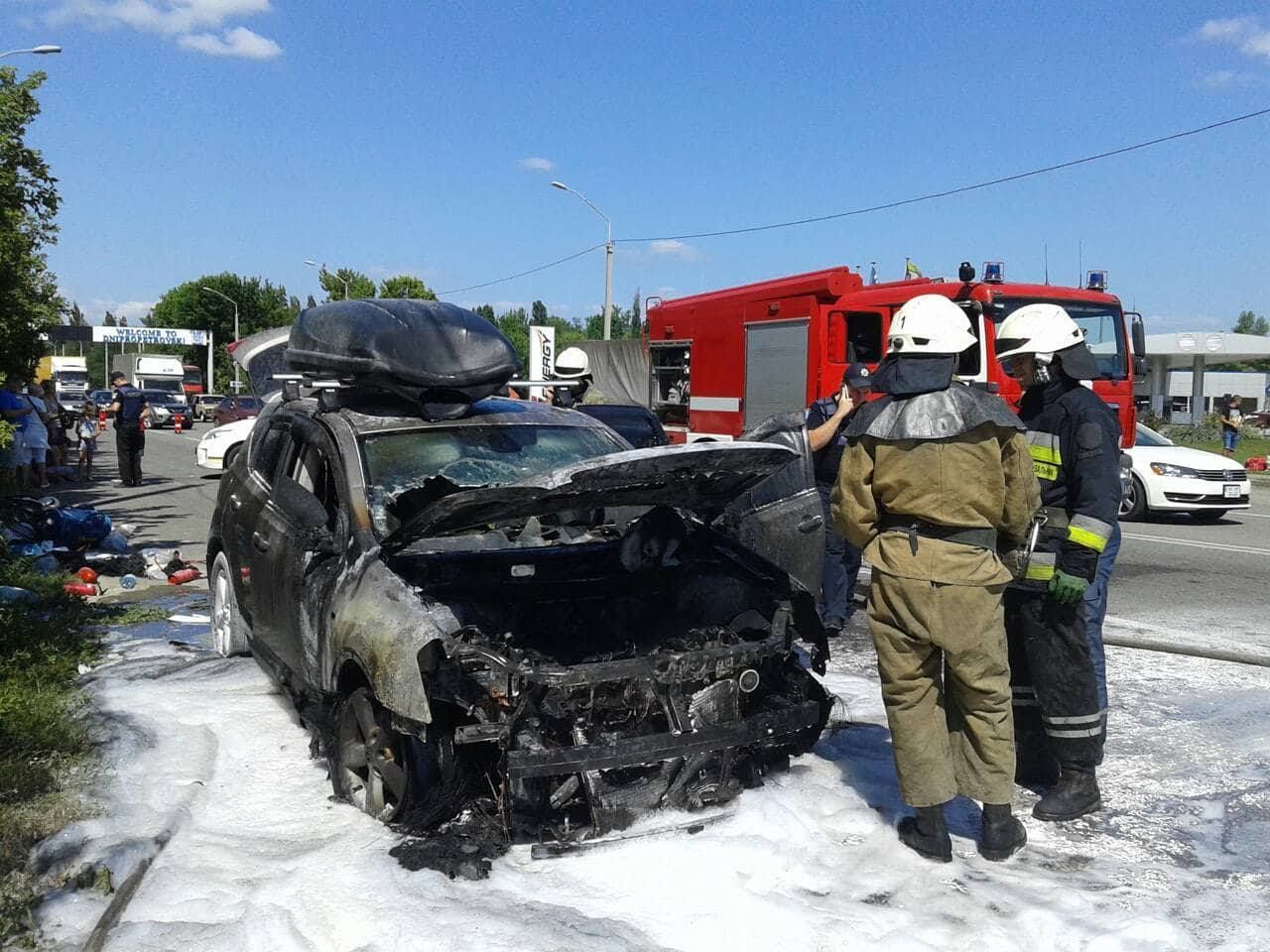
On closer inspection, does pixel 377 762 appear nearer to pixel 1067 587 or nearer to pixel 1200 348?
pixel 1067 587

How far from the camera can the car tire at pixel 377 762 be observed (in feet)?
12.9

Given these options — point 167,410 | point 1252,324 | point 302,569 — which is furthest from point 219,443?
point 1252,324

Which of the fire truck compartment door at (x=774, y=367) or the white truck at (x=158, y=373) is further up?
the white truck at (x=158, y=373)

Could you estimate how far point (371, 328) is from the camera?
5.45 m

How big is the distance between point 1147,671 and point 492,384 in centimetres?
417

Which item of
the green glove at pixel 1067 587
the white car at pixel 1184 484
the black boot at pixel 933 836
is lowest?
the black boot at pixel 933 836

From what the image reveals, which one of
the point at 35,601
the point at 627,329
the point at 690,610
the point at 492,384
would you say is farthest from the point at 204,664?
the point at 627,329

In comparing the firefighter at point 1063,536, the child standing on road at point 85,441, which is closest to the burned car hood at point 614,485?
the firefighter at point 1063,536

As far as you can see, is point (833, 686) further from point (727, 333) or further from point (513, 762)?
point (727, 333)

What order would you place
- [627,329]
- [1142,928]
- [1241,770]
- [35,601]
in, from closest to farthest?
[1142,928] → [1241,770] → [35,601] → [627,329]

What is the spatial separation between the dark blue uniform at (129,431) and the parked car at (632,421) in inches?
375

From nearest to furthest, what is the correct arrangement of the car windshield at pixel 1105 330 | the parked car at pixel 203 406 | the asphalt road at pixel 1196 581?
the asphalt road at pixel 1196 581
the car windshield at pixel 1105 330
the parked car at pixel 203 406

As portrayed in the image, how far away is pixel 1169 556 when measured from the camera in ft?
36.7

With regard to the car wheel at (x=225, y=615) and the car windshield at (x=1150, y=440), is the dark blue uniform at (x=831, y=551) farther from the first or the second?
the car windshield at (x=1150, y=440)
